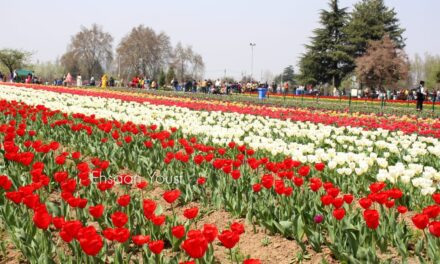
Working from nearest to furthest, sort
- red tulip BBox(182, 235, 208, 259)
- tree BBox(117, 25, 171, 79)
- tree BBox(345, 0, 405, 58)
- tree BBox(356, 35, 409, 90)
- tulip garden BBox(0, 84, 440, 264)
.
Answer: red tulip BBox(182, 235, 208, 259) < tulip garden BBox(0, 84, 440, 264) < tree BBox(356, 35, 409, 90) < tree BBox(345, 0, 405, 58) < tree BBox(117, 25, 171, 79)

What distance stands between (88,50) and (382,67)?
5150cm

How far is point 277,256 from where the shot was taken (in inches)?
153

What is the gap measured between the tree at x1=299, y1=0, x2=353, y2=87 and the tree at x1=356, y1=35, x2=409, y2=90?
9.42 m

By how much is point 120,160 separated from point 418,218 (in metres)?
4.56

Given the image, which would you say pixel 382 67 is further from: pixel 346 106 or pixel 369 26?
pixel 346 106

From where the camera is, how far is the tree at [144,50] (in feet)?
232

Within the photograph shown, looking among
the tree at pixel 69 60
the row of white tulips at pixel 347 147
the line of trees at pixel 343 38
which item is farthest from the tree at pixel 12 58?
the row of white tulips at pixel 347 147

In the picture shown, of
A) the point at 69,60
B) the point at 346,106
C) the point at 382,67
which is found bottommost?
the point at 346,106

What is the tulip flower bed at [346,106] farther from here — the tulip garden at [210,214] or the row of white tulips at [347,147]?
the tulip garden at [210,214]

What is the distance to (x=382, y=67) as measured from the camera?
4409cm

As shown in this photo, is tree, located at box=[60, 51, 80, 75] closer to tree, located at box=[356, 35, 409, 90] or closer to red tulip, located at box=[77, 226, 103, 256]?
tree, located at box=[356, 35, 409, 90]

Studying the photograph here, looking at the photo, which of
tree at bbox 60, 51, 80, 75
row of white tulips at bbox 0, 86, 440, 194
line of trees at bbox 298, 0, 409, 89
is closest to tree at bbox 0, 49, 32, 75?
tree at bbox 60, 51, 80, 75

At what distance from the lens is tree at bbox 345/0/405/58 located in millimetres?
55250

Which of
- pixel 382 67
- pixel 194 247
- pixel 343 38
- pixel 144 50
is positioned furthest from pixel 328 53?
pixel 194 247
